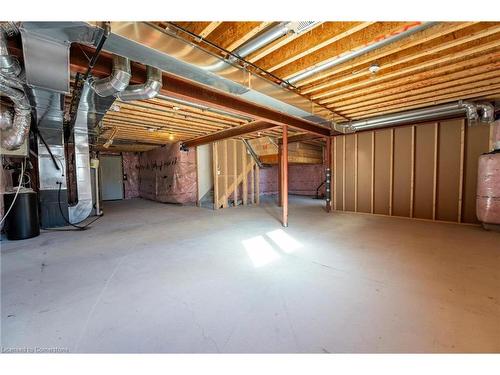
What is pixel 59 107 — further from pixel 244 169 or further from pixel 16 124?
pixel 244 169

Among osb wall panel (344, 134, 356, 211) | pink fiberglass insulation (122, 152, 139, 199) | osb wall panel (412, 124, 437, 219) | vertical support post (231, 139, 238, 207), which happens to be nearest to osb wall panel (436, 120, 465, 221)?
osb wall panel (412, 124, 437, 219)

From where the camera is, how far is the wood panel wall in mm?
4098

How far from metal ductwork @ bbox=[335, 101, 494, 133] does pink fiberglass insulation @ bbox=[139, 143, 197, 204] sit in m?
4.86

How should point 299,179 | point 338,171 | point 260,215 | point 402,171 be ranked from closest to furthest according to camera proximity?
point 402,171 < point 260,215 < point 338,171 < point 299,179

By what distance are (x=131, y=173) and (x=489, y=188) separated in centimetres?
1142

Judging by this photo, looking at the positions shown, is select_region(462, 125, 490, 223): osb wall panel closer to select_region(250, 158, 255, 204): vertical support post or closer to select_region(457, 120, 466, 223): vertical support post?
select_region(457, 120, 466, 223): vertical support post

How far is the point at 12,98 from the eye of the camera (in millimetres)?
2410

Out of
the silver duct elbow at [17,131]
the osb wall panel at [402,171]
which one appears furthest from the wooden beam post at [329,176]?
the silver duct elbow at [17,131]

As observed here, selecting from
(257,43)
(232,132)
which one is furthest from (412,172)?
(257,43)

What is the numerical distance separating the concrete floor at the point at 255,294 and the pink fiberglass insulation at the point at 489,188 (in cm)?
37

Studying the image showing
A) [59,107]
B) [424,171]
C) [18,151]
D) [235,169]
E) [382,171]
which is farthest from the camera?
[235,169]

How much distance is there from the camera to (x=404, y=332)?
1.28 metres
